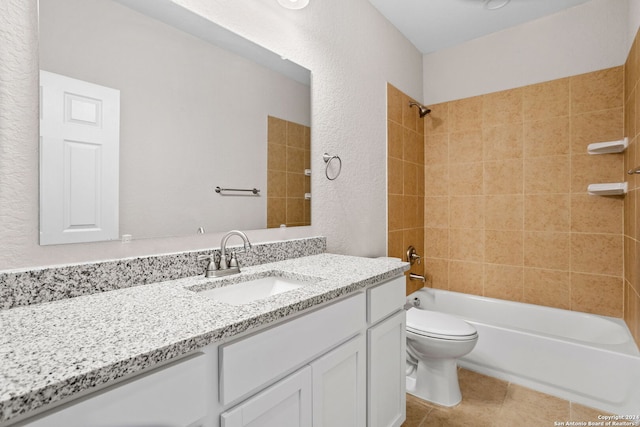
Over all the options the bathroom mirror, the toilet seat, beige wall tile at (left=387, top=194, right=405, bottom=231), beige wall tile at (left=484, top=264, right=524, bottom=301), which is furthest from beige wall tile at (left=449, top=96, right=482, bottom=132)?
the bathroom mirror

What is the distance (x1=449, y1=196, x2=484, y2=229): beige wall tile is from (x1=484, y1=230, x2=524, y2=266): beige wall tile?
133 mm

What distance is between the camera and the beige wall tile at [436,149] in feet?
9.52

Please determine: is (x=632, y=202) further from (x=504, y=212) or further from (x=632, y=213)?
(x=504, y=212)

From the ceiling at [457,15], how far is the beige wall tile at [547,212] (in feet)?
4.50

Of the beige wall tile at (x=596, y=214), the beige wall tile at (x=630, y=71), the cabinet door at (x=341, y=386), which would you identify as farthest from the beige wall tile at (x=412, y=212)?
the cabinet door at (x=341, y=386)

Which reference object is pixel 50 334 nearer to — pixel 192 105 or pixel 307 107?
pixel 192 105

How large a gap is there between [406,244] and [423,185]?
675 millimetres

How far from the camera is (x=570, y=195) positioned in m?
2.33

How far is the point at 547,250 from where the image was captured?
7.97 feet

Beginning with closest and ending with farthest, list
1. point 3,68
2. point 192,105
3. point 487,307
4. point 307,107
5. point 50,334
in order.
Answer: point 50,334 < point 3,68 < point 192,105 < point 307,107 < point 487,307

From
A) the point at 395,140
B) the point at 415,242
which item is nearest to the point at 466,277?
the point at 415,242

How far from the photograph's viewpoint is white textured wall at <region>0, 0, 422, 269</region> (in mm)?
834

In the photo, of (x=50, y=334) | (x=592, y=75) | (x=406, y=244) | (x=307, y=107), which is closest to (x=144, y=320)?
(x=50, y=334)

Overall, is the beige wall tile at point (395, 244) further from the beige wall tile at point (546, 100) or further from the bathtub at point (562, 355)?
the beige wall tile at point (546, 100)
